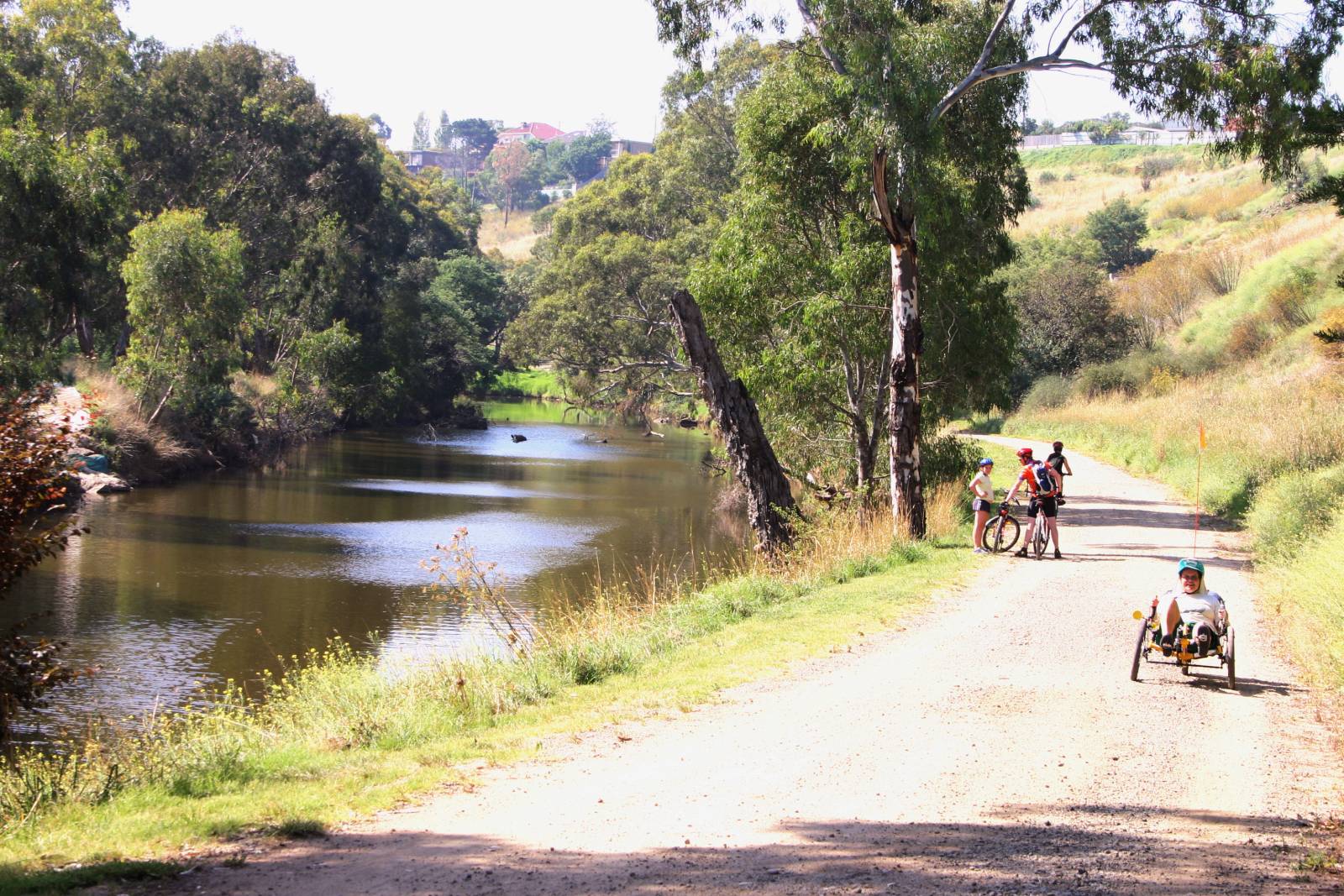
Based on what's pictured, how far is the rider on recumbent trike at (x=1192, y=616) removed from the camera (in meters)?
9.73

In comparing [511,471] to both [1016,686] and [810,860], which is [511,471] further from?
[810,860]

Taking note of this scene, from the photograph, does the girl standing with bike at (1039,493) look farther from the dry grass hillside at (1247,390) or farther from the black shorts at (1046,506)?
the dry grass hillside at (1247,390)

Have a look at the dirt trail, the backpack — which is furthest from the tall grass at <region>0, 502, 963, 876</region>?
the backpack

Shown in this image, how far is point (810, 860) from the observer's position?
570 centimetres

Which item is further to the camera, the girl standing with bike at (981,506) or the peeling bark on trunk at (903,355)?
the peeling bark on trunk at (903,355)

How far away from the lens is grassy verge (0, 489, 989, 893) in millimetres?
6375

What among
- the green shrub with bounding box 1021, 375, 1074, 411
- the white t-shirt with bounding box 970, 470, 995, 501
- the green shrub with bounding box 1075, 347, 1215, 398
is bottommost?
the white t-shirt with bounding box 970, 470, 995, 501

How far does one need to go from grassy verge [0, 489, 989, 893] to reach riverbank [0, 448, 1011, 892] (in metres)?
0.02

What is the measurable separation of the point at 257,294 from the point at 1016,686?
5442 centimetres

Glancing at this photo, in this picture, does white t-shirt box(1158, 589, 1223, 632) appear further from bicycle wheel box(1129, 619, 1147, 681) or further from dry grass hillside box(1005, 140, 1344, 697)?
dry grass hillside box(1005, 140, 1344, 697)

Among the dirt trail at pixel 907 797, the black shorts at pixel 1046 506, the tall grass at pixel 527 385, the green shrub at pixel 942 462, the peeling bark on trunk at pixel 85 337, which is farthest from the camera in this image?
the tall grass at pixel 527 385

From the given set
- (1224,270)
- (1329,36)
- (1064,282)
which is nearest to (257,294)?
(1064,282)

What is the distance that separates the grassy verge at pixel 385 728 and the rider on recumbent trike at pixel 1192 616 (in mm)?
2841

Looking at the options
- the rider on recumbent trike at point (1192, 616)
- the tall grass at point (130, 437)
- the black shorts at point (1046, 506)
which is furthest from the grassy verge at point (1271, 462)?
the tall grass at point (130, 437)
